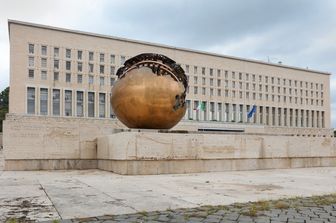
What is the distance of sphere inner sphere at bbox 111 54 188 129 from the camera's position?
46.0 feet

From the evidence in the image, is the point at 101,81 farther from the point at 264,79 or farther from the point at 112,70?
the point at 264,79

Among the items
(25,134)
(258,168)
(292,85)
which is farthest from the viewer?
(292,85)

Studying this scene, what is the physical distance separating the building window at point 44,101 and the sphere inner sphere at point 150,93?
56.6 metres

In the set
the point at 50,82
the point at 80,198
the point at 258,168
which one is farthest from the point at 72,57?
the point at 80,198

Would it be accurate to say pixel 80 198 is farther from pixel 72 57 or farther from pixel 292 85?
pixel 292 85

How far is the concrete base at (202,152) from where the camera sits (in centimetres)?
1334

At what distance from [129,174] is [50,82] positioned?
196ft

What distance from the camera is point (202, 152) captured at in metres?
14.6

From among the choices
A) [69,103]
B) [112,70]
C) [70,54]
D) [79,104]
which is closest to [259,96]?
[112,70]

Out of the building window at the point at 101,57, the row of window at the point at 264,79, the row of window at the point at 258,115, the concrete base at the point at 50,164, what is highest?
the building window at the point at 101,57

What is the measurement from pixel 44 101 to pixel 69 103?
169 inches

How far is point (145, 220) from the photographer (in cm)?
557

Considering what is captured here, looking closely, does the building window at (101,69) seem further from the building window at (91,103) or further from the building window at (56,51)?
the building window at (56,51)

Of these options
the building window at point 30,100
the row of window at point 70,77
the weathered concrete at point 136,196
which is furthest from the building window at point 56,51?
the weathered concrete at point 136,196
